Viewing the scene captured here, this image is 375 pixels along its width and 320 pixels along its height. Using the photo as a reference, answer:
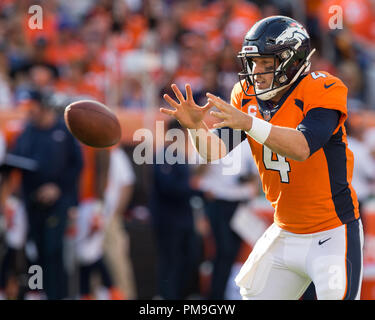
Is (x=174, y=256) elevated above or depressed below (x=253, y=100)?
below

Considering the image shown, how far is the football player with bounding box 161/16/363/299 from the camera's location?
351 cm

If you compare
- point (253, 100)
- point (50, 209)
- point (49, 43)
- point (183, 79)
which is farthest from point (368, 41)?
point (253, 100)

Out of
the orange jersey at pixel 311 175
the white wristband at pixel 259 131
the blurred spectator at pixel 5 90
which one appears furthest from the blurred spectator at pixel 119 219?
the white wristband at pixel 259 131

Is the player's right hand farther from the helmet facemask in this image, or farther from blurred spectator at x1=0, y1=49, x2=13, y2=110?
blurred spectator at x1=0, y1=49, x2=13, y2=110

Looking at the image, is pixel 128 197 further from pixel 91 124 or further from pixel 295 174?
pixel 295 174

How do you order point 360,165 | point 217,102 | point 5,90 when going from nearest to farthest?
point 217,102 < point 360,165 < point 5,90

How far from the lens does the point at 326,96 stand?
341cm

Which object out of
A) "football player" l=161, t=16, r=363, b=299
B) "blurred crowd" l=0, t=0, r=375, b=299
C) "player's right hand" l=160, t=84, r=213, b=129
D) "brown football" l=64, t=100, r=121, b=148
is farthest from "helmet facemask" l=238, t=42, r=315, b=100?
"blurred crowd" l=0, t=0, r=375, b=299

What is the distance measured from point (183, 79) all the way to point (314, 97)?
4.36m

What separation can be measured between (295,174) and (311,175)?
0.08 m

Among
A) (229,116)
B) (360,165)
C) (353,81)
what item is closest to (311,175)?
(229,116)

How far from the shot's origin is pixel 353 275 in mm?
3512
